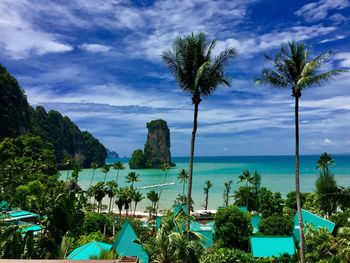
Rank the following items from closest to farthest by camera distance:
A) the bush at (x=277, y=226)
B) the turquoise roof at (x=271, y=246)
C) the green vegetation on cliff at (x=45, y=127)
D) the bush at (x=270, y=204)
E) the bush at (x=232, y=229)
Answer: the turquoise roof at (x=271, y=246) < the bush at (x=232, y=229) < the bush at (x=277, y=226) < the bush at (x=270, y=204) < the green vegetation on cliff at (x=45, y=127)

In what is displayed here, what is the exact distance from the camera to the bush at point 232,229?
92.5ft

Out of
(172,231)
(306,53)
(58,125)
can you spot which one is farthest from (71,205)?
(58,125)

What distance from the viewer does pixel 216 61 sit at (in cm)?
1547

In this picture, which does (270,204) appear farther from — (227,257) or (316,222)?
(227,257)

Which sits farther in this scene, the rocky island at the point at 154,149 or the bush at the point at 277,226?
the rocky island at the point at 154,149

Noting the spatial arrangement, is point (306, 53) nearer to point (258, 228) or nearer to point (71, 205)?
point (71, 205)

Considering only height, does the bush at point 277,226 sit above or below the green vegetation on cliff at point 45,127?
below

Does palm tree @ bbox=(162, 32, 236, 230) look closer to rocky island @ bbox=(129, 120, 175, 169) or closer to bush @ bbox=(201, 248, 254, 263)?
bush @ bbox=(201, 248, 254, 263)

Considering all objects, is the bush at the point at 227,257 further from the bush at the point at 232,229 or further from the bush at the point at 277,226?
the bush at the point at 277,226

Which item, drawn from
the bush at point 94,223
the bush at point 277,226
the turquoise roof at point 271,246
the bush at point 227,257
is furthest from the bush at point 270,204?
the bush at point 227,257

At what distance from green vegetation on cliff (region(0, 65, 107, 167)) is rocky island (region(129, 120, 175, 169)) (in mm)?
23065

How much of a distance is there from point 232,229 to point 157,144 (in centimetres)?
14843

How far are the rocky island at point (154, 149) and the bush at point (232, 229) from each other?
14652 cm

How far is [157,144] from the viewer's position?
176 metres
